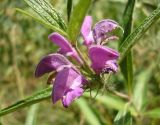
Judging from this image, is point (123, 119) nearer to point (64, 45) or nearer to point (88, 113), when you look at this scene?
point (64, 45)

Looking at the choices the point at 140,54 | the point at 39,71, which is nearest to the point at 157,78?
the point at 140,54

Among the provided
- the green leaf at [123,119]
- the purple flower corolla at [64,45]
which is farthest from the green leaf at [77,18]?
the green leaf at [123,119]

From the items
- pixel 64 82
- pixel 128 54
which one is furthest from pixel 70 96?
pixel 128 54

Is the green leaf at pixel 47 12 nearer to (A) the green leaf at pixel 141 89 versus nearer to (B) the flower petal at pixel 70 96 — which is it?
(B) the flower petal at pixel 70 96

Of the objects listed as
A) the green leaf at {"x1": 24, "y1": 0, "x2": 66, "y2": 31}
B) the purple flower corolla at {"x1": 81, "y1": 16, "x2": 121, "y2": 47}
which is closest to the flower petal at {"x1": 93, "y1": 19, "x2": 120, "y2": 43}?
the purple flower corolla at {"x1": 81, "y1": 16, "x2": 121, "y2": 47}

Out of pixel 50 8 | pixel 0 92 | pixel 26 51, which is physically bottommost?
pixel 0 92

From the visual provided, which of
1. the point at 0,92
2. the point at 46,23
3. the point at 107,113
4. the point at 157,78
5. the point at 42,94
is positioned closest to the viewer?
the point at 46,23

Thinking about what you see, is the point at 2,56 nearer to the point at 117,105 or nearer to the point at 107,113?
the point at 107,113
